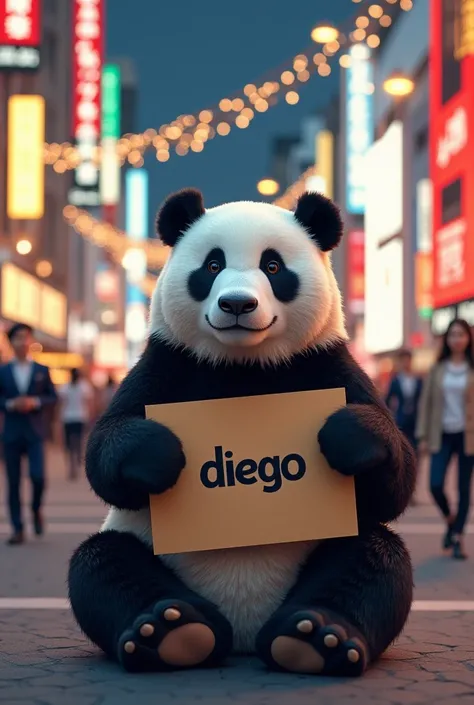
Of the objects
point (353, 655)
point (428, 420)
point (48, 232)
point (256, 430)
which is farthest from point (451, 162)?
point (48, 232)

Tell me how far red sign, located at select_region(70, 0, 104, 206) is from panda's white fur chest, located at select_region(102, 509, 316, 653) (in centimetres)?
3118

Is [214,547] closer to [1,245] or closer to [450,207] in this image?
[450,207]

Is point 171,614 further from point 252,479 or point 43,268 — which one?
point 43,268

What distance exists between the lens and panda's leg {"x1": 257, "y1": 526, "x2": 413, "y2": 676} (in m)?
4.20

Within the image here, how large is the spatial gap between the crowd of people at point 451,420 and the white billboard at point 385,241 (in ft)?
36.8

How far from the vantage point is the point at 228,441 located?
4.74 meters

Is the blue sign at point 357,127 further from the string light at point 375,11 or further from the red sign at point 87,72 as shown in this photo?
the string light at point 375,11

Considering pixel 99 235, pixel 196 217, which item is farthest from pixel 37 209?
pixel 196 217

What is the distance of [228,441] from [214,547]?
412 millimetres

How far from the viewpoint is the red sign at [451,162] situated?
26.0 metres

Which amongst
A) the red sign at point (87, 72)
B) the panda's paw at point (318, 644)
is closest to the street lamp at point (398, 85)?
the panda's paw at point (318, 644)

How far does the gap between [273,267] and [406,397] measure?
8.89 metres

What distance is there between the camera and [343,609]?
434 centimetres

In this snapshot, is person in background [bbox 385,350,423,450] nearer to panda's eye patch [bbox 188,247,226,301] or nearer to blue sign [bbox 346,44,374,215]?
panda's eye patch [bbox 188,247,226,301]
